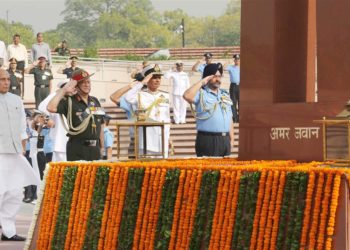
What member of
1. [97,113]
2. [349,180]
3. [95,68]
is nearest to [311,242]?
[349,180]

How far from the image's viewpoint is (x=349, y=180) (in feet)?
25.4

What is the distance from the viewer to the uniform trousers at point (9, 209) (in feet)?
41.7

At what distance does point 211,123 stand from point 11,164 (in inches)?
89.7

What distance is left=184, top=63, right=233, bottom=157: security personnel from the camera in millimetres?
13523

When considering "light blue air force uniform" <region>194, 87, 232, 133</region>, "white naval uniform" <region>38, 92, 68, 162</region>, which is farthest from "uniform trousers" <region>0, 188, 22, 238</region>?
"white naval uniform" <region>38, 92, 68, 162</region>

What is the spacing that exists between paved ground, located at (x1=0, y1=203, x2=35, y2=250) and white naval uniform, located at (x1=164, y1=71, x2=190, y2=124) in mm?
12357

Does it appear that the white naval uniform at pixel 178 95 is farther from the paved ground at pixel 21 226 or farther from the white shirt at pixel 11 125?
the white shirt at pixel 11 125

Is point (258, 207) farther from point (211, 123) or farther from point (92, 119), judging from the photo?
point (211, 123)

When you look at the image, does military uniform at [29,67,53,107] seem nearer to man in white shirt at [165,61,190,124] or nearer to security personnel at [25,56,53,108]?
security personnel at [25,56,53,108]

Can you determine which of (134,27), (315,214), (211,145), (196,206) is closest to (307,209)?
(315,214)

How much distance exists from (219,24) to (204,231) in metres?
149

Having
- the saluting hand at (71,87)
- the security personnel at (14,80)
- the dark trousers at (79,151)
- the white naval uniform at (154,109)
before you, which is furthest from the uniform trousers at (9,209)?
the security personnel at (14,80)

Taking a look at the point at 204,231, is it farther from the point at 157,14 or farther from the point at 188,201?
the point at 157,14

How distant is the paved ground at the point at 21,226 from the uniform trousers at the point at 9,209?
0.19 metres
